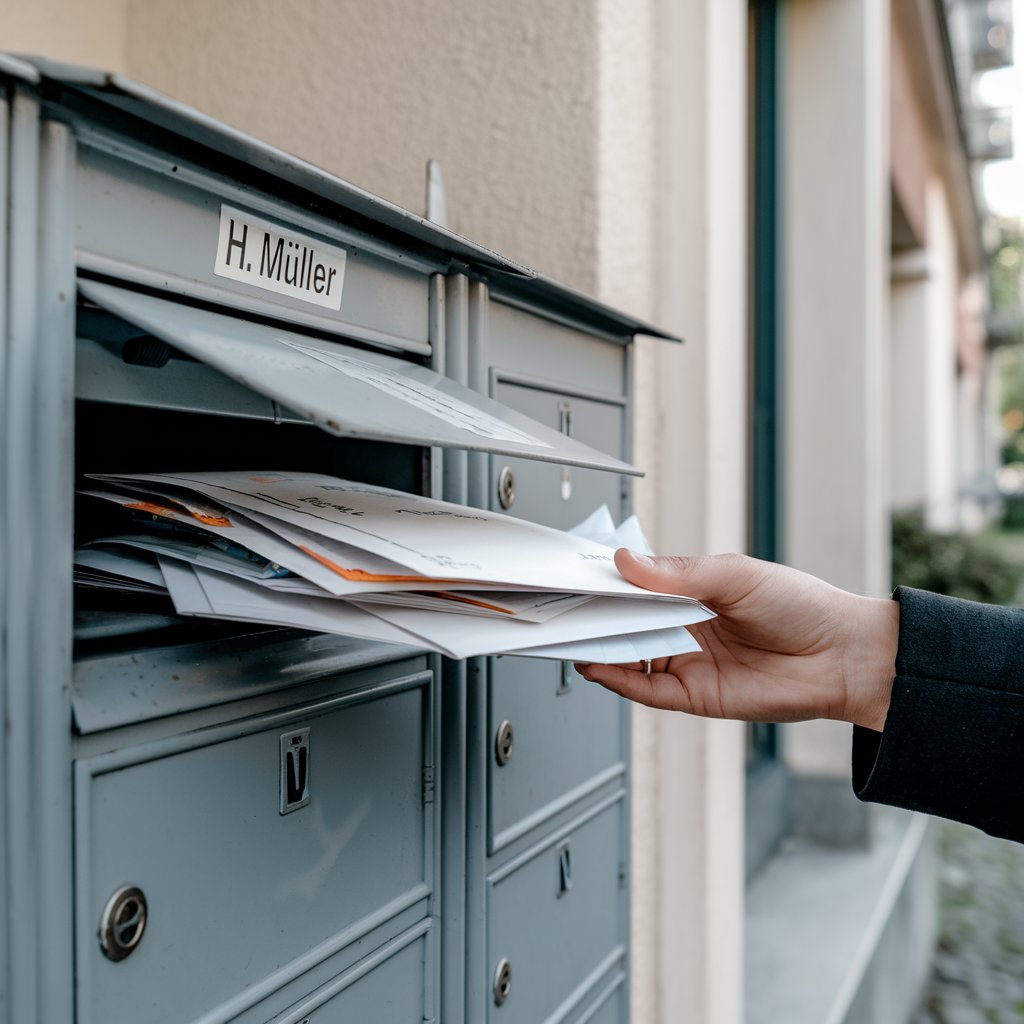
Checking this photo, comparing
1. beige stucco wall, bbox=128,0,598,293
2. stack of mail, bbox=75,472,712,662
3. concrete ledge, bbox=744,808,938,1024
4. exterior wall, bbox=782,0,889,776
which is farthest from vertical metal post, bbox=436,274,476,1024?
exterior wall, bbox=782,0,889,776

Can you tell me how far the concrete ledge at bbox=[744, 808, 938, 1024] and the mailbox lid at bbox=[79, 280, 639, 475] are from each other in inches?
80.6

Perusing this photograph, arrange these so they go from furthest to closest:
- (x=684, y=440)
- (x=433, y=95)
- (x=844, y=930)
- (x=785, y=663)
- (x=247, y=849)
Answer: (x=844, y=930)
(x=684, y=440)
(x=433, y=95)
(x=785, y=663)
(x=247, y=849)

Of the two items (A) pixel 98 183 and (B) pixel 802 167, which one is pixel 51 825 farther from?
(B) pixel 802 167

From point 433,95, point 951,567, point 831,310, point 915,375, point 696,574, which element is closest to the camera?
point 696,574

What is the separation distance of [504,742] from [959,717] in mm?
555

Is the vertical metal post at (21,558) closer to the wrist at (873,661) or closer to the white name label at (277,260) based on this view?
the white name label at (277,260)

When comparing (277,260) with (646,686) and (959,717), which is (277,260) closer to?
(646,686)

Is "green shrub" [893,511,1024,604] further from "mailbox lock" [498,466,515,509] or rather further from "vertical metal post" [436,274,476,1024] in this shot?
"vertical metal post" [436,274,476,1024]

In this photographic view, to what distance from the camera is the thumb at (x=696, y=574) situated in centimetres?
94

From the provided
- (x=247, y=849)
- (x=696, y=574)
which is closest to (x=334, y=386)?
(x=247, y=849)

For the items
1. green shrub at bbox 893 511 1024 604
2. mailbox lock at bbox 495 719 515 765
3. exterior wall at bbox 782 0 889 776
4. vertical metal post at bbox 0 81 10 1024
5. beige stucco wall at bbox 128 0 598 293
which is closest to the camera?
vertical metal post at bbox 0 81 10 1024

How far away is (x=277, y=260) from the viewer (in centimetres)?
87

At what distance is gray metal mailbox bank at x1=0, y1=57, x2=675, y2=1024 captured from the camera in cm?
67

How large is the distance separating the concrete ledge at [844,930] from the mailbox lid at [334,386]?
205 centimetres
